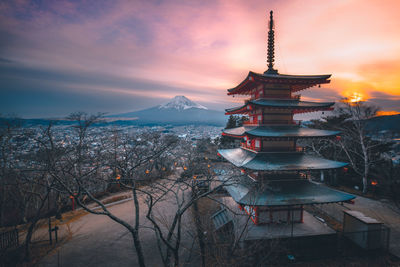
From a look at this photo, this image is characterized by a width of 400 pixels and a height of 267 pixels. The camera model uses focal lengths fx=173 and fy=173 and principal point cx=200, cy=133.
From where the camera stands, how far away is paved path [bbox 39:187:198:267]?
9.51 m

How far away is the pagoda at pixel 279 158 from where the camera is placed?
10.2 m

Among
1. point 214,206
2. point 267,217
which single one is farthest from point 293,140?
point 214,206

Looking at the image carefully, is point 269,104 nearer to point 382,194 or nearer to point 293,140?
point 293,140

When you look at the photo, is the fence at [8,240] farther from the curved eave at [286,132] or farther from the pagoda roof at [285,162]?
the curved eave at [286,132]

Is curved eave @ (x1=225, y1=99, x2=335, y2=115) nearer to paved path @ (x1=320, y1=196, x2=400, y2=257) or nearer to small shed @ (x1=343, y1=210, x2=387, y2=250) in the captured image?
small shed @ (x1=343, y1=210, x2=387, y2=250)

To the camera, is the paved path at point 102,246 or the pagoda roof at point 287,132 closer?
the paved path at point 102,246

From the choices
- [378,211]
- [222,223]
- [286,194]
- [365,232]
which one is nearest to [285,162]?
A: [286,194]

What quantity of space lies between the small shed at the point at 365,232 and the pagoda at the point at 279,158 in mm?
1781

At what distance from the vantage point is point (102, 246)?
10.8m

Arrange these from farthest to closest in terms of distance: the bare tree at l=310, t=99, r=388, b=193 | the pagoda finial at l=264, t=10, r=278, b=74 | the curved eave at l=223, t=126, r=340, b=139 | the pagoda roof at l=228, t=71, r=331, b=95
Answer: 1. the bare tree at l=310, t=99, r=388, b=193
2. the pagoda finial at l=264, t=10, r=278, b=74
3. the pagoda roof at l=228, t=71, r=331, b=95
4. the curved eave at l=223, t=126, r=340, b=139

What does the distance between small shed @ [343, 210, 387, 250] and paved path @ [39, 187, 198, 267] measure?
9.97 m

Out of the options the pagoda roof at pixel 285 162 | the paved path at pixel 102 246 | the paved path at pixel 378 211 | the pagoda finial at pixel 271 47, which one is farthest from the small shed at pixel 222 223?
the pagoda finial at pixel 271 47

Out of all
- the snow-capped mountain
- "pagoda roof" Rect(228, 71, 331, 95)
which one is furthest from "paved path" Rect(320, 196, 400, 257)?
the snow-capped mountain

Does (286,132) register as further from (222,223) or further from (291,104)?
(222,223)
